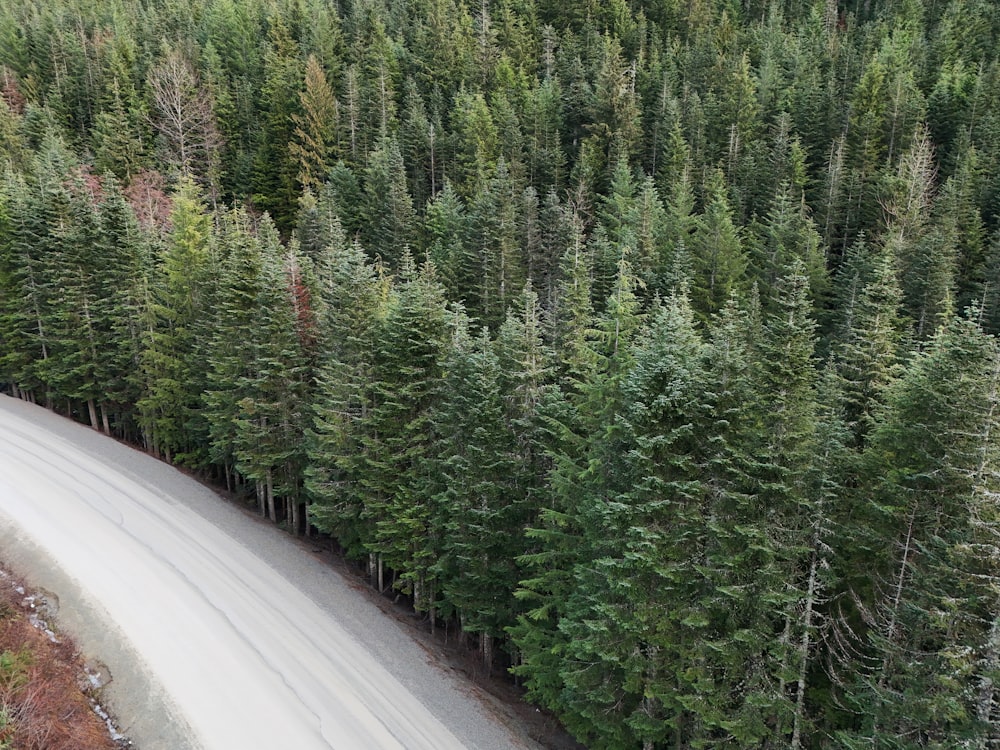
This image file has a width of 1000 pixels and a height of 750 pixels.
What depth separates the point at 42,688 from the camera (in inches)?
674

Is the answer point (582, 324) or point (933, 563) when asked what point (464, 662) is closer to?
point (582, 324)

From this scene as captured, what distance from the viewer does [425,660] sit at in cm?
2453

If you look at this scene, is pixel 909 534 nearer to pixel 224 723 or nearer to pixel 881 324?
pixel 881 324

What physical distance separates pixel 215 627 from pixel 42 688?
21.3ft

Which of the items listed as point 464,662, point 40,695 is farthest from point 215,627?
point 464,662

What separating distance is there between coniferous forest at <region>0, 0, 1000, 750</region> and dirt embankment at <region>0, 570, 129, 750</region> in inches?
399

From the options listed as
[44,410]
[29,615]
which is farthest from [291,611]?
[44,410]

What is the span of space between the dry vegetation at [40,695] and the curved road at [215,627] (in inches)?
42.0

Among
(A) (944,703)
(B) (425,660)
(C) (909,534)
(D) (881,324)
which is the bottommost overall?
(B) (425,660)

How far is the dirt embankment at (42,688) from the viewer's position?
49.8ft

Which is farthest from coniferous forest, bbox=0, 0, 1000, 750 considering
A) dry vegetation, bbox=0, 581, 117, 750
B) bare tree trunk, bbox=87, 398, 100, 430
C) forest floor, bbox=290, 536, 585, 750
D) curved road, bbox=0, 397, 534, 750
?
dry vegetation, bbox=0, 581, 117, 750

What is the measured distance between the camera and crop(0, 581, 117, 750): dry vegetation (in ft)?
49.4

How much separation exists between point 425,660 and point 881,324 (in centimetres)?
2003

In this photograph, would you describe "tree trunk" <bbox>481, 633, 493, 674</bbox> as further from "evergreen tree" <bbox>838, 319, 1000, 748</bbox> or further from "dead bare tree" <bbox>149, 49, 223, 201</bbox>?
"dead bare tree" <bbox>149, 49, 223, 201</bbox>
